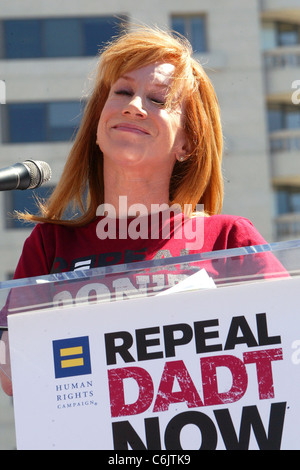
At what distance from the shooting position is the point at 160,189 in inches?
76.1

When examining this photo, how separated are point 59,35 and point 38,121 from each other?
173cm

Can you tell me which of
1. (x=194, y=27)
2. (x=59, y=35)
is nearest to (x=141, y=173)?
(x=59, y=35)

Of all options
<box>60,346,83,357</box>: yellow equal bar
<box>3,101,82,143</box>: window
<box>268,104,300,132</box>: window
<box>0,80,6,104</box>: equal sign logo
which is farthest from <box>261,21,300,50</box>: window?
<box>60,346,83,357</box>: yellow equal bar

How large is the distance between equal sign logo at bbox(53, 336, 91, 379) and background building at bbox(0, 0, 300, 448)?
15.4 metres

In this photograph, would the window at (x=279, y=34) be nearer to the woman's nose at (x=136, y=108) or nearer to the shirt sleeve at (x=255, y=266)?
the woman's nose at (x=136, y=108)

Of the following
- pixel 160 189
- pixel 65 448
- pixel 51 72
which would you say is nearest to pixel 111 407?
pixel 65 448

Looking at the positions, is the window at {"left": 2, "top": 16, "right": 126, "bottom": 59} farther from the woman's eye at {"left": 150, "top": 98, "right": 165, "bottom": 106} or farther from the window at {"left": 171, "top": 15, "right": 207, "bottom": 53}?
the woman's eye at {"left": 150, "top": 98, "right": 165, "bottom": 106}

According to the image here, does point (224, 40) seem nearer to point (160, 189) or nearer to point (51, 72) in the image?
point (51, 72)

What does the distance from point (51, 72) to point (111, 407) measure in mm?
16307

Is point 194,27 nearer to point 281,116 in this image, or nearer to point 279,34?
point 279,34

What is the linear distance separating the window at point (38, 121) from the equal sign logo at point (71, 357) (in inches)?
616

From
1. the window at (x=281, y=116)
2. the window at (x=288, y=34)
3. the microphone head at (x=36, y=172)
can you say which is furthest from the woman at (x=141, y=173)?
the window at (x=288, y=34)

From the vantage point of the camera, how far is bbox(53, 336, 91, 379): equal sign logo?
1.38 meters
